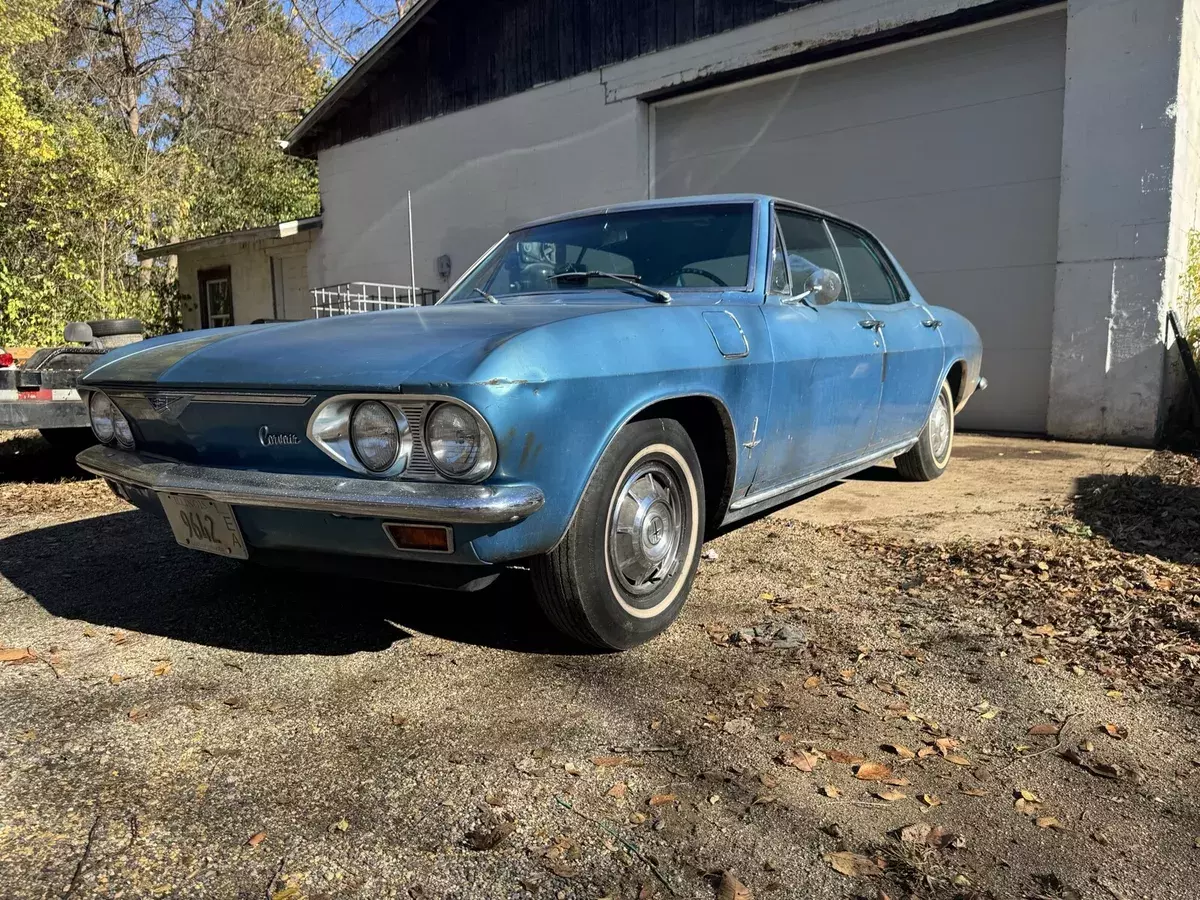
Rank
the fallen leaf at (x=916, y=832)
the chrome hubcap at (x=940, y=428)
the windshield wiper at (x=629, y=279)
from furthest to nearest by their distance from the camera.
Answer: the chrome hubcap at (x=940, y=428), the windshield wiper at (x=629, y=279), the fallen leaf at (x=916, y=832)

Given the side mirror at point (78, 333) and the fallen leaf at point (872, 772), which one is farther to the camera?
the side mirror at point (78, 333)

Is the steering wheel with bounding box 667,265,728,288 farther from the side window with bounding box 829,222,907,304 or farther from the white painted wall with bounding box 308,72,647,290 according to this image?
the white painted wall with bounding box 308,72,647,290

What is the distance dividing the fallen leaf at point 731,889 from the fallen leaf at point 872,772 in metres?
0.49

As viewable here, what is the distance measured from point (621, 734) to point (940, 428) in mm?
3953

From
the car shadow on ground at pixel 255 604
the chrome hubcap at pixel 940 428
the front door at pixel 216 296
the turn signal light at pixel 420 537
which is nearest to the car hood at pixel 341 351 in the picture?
the turn signal light at pixel 420 537

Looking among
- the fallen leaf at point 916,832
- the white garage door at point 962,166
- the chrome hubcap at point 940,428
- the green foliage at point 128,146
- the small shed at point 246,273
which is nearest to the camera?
the fallen leaf at point 916,832

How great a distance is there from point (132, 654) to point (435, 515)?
1.37m

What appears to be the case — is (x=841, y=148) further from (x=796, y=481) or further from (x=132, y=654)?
(x=132, y=654)

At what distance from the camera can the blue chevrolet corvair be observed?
214 centimetres

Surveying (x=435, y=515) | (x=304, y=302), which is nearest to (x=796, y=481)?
(x=435, y=515)

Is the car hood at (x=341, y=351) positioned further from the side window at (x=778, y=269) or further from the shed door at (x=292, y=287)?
the shed door at (x=292, y=287)

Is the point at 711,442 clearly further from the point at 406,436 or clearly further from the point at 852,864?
the point at 852,864

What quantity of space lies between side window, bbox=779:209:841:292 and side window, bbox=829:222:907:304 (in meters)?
0.14

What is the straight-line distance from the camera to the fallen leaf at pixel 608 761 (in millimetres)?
2025
